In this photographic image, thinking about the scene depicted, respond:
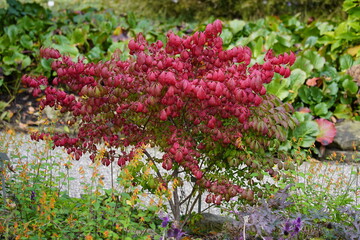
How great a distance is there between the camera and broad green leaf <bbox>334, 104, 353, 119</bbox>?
5.65 metres

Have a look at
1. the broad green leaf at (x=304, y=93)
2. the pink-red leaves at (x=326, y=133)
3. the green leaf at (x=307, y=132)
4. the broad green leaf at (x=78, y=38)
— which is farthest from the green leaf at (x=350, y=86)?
the broad green leaf at (x=78, y=38)

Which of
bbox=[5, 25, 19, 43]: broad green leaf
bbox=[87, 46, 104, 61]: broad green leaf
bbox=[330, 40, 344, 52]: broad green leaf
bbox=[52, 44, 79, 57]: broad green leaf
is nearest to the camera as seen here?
bbox=[330, 40, 344, 52]: broad green leaf

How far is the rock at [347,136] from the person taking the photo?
530cm

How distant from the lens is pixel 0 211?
257cm

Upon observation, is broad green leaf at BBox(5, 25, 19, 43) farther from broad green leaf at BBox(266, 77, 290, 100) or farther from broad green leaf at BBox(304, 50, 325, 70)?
broad green leaf at BBox(304, 50, 325, 70)

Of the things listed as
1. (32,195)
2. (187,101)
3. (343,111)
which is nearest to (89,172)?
(32,195)

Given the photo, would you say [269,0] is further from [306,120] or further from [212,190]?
[212,190]

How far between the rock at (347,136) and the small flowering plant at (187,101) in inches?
105

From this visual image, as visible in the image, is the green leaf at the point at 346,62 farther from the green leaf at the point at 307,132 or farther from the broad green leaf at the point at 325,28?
the green leaf at the point at 307,132

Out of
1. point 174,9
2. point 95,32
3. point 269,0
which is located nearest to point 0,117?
point 95,32

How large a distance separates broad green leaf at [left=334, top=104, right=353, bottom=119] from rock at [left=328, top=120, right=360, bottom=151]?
Answer: 0.48ft

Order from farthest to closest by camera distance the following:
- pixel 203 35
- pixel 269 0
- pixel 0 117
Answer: pixel 269 0 < pixel 0 117 < pixel 203 35

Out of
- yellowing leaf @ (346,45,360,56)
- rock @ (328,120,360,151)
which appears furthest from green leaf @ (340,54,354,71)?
rock @ (328,120,360,151)

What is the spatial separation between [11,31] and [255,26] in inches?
141
